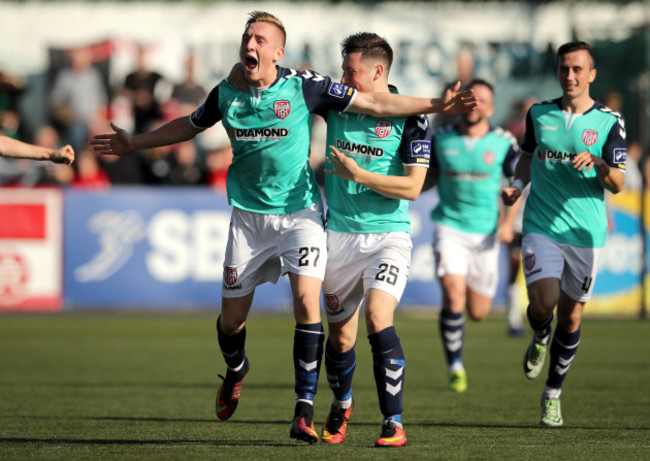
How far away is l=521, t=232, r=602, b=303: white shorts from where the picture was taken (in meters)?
8.35

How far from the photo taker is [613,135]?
27.0 ft

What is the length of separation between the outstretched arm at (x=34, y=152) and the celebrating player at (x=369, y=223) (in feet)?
5.29

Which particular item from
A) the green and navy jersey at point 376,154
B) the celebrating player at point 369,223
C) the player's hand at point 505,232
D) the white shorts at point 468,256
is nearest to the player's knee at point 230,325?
the celebrating player at point 369,223

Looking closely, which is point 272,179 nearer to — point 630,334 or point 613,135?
point 613,135

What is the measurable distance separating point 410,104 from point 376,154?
429mm

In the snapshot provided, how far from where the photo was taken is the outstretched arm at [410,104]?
6.98 metres

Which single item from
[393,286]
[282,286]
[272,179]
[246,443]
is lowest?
[282,286]

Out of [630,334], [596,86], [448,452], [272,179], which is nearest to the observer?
[448,452]

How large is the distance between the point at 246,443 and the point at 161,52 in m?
16.1

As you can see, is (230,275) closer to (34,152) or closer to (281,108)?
(281,108)

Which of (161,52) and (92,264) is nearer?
(92,264)

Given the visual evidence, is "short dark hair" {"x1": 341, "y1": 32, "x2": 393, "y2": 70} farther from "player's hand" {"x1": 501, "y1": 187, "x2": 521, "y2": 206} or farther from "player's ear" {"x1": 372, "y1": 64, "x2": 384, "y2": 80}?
"player's hand" {"x1": 501, "y1": 187, "x2": 521, "y2": 206}

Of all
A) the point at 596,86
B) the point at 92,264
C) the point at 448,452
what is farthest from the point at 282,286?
the point at 448,452

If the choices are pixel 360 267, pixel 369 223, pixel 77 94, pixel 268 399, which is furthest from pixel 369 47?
pixel 77 94
